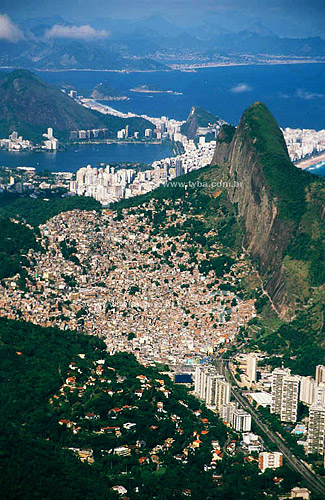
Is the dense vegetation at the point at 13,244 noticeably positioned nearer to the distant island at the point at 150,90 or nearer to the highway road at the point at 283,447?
the highway road at the point at 283,447

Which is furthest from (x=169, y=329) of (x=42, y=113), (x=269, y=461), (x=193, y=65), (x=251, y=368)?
(x=193, y=65)

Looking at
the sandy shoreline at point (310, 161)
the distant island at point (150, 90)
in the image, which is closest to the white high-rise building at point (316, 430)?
the sandy shoreline at point (310, 161)

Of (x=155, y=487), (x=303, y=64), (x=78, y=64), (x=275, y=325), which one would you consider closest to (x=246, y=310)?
(x=275, y=325)

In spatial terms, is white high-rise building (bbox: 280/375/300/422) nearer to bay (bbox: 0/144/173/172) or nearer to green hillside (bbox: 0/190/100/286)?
green hillside (bbox: 0/190/100/286)

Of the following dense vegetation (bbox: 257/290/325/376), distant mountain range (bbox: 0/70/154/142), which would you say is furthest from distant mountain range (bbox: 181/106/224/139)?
dense vegetation (bbox: 257/290/325/376)

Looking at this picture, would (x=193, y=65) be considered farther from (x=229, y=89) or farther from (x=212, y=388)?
(x=212, y=388)

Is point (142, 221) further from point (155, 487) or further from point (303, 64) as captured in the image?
point (303, 64)
